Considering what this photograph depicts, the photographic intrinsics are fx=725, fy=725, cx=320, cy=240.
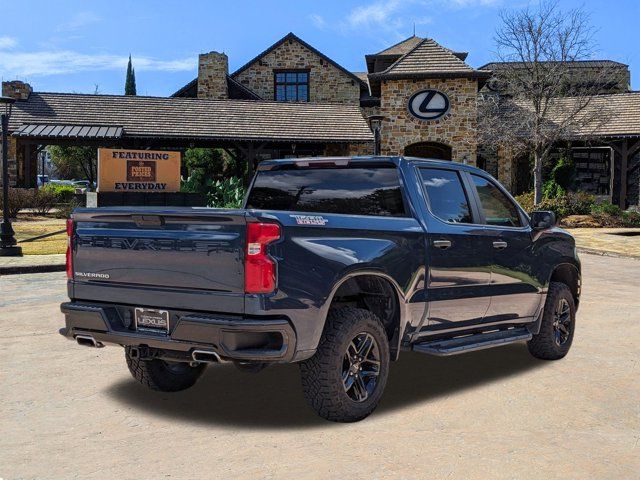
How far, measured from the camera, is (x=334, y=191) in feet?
19.4

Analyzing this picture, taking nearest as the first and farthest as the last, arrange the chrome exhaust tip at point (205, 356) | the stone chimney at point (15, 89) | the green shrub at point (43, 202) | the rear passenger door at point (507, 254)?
the chrome exhaust tip at point (205, 356) → the rear passenger door at point (507, 254) → the green shrub at point (43, 202) → the stone chimney at point (15, 89)

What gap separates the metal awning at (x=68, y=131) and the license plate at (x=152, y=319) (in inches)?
1057

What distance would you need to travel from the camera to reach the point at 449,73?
3306 centimetres

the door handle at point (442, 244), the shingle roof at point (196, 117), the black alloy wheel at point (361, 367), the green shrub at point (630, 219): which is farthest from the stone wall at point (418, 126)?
the black alloy wheel at point (361, 367)

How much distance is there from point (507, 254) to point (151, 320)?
3.27m

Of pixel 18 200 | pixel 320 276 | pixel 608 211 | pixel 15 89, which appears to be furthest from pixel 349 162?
pixel 15 89

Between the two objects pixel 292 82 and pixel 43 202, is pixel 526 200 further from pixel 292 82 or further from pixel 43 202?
pixel 43 202

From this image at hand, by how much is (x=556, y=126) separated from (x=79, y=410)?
31.2m

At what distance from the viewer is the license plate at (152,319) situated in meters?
4.77

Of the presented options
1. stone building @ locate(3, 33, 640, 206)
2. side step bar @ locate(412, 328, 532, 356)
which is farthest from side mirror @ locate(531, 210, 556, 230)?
stone building @ locate(3, 33, 640, 206)

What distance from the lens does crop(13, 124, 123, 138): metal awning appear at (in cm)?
3016

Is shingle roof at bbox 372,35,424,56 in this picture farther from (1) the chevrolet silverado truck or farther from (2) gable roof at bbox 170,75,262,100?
(1) the chevrolet silverado truck

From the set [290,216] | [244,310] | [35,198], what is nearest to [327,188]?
[290,216]

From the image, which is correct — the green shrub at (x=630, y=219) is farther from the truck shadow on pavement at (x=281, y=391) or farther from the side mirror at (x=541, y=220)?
the side mirror at (x=541, y=220)
